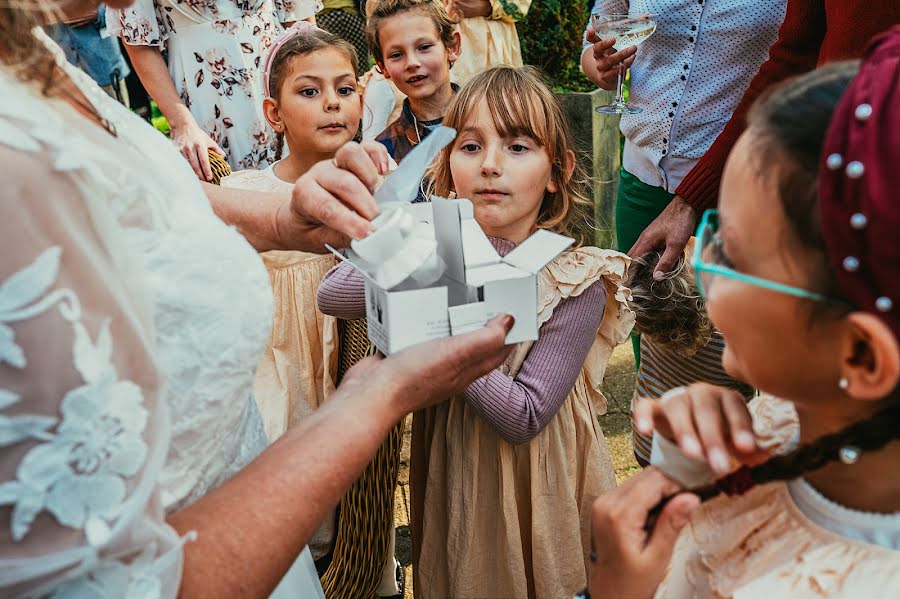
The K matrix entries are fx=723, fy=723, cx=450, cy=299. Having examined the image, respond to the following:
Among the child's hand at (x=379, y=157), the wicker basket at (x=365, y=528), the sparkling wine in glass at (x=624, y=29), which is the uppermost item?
the sparkling wine in glass at (x=624, y=29)

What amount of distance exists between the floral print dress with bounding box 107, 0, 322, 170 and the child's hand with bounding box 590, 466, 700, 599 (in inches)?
119

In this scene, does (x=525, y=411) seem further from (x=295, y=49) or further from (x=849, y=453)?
(x=295, y=49)

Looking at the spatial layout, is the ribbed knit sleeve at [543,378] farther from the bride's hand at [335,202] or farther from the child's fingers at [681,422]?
the child's fingers at [681,422]

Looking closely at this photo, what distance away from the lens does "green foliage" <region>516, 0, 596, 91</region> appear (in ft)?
19.1

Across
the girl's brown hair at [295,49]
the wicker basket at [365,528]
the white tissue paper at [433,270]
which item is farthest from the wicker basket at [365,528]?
the girl's brown hair at [295,49]

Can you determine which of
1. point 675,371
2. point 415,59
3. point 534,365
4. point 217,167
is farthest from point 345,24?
point 534,365

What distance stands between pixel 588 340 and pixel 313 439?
1.09m

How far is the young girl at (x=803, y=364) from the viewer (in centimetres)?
86

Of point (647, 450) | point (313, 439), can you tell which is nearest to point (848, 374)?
point (313, 439)

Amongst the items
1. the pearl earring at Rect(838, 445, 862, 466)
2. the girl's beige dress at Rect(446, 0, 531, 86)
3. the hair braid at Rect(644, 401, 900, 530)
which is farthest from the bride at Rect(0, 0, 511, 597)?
the girl's beige dress at Rect(446, 0, 531, 86)

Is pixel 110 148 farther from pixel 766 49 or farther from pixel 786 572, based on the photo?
pixel 766 49

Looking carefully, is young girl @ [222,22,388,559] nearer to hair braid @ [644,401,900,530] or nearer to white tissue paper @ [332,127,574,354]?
white tissue paper @ [332,127,574,354]

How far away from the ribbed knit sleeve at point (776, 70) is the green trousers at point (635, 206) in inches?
23.0

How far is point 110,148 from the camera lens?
1.07 meters
